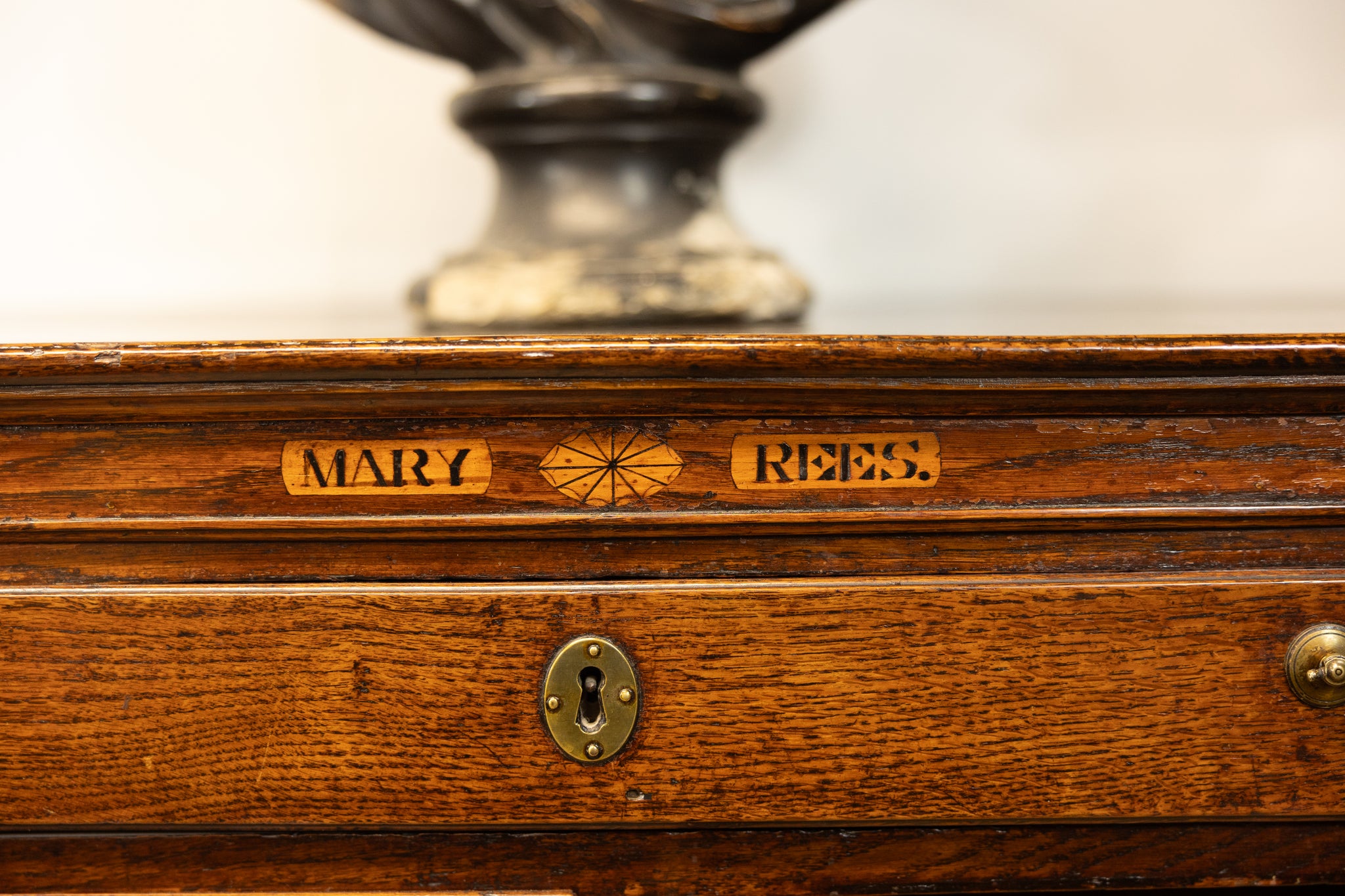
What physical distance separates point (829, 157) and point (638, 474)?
67cm

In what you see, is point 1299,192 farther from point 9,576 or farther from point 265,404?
point 9,576

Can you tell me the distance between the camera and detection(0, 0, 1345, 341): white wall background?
986 mm

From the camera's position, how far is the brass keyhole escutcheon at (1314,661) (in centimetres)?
47

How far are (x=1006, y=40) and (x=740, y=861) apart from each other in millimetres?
885

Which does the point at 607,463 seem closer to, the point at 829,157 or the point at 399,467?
the point at 399,467

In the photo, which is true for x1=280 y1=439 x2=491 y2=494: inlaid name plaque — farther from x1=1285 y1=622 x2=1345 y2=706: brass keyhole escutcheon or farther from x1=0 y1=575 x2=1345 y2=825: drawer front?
x1=1285 y1=622 x2=1345 y2=706: brass keyhole escutcheon

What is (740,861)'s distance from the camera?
1.60 feet

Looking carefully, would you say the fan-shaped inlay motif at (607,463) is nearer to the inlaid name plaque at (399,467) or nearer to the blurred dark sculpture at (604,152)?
the inlaid name plaque at (399,467)

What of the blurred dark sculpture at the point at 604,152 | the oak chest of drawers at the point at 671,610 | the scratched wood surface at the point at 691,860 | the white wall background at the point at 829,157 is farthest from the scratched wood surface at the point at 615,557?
the white wall background at the point at 829,157

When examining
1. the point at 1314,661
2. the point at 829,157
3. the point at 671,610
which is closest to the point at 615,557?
the point at 671,610

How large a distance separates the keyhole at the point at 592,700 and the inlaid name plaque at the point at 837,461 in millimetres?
123

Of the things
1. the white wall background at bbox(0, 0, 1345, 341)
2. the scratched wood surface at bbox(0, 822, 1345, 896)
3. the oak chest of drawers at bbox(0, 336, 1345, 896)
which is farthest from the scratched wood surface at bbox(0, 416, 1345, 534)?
the white wall background at bbox(0, 0, 1345, 341)

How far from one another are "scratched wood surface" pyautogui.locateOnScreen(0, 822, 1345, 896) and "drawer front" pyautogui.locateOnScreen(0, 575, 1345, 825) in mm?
23

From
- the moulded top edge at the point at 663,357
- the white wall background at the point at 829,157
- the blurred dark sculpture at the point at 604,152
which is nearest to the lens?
the moulded top edge at the point at 663,357
